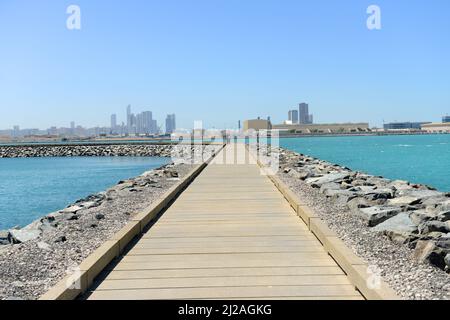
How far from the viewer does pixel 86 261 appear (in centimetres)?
441

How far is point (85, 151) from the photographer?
2338 inches

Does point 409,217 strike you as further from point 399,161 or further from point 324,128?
point 324,128

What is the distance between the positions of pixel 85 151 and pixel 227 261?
5697 cm

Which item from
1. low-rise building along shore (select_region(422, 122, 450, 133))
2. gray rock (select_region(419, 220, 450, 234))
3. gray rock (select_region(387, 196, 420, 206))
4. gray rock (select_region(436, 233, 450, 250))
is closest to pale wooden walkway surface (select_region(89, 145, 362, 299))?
gray rock (select_region(436, 233, 450, 250))

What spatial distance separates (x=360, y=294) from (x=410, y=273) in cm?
61

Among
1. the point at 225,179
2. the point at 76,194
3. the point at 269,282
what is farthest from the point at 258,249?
the point at 76,194

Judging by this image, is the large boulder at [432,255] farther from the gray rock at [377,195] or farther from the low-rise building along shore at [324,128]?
the low-rise building along shore at [324,128]

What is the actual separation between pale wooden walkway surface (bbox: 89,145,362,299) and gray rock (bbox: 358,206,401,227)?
87 cm

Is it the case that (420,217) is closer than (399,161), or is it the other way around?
(420,217)

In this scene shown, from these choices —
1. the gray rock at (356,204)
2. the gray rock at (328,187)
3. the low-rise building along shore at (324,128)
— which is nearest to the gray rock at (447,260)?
the gray rock at (356,204)

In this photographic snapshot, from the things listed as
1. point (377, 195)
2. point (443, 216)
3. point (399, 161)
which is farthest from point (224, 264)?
point (399, 161)

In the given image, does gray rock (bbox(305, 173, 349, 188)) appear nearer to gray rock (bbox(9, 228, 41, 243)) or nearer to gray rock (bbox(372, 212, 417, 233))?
gray rock (bbox(372, 212, 417, 233))

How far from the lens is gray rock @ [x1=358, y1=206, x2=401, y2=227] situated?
255 inches
